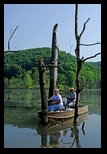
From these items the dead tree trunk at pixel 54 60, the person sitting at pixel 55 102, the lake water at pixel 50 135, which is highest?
the dead tree trunk at pixel 54 60

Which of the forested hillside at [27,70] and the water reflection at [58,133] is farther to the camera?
the forested hillside at [27,70]

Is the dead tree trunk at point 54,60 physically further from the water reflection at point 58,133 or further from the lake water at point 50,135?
the lake water at point 50,135

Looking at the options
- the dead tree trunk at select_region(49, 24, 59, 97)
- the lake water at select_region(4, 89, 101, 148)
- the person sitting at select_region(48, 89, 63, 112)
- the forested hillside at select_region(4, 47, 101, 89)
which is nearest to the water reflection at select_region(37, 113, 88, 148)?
the lake water at select_region(4, 89, 101, 148)

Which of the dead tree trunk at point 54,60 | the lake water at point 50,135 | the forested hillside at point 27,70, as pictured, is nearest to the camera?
the lake water at point 50,135

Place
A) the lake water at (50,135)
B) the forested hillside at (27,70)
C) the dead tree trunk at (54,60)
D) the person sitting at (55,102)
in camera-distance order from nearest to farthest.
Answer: the lake water at (50,135) → the person sitting at (55,102) → the dead tree trunk at (54,60) → the forested hillside at (27,70)

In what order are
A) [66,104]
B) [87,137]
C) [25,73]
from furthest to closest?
[25,73] → [66,104] → [87,137]

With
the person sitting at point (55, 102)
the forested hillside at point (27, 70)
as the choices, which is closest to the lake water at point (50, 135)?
the person sitting at point (55, 102)

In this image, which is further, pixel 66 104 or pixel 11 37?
pixel 66 104

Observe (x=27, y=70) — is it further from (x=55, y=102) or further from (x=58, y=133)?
(x=58, y=133)

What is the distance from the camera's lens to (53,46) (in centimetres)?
1748
